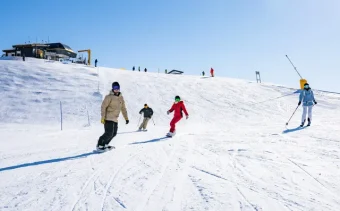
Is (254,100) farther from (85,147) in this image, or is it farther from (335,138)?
(85,147)

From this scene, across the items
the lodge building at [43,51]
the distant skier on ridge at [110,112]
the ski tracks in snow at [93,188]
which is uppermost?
the lodge building at [43,51]

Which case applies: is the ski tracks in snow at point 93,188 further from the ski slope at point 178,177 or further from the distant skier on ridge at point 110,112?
the distant skier on ridge at point 110,112

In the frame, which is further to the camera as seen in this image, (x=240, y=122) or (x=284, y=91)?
(x=284, y=91)

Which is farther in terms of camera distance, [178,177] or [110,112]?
[110,112]

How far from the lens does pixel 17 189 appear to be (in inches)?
162

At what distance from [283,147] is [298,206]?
4334mm

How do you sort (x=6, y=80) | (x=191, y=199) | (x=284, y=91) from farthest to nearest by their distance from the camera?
1. (x=284, y=91)
2. (x=6, y=80)
3. (x=191, y=199)

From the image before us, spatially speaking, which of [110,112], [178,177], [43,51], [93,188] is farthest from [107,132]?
[43,51]

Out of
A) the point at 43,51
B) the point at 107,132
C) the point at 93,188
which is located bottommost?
the point at 93,188

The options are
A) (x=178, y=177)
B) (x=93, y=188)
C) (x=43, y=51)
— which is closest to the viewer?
(x=93, y=188)

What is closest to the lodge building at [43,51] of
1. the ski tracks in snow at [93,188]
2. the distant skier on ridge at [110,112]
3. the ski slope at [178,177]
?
the distant skier on ridge at [110,112]

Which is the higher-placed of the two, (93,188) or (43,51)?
(43,51)

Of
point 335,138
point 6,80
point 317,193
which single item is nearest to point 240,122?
point 335,138

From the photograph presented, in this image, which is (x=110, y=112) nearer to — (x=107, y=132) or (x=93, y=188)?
(x=107, y=132)
